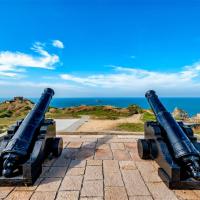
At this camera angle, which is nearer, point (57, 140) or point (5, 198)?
point (5, 198)

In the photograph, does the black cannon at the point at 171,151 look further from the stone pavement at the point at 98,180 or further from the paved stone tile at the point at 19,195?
the paved stone tile at the point at 19,195

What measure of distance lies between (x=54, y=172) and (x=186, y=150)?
7.83 feet

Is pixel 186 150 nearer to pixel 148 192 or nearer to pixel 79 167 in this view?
pixel 148 192

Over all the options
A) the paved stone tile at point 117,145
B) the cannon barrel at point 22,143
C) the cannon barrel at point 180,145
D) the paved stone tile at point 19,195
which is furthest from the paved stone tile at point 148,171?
the cannon barrel at point 22,143

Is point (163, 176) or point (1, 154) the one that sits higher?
point (1, 154)

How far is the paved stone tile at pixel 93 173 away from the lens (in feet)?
13.7

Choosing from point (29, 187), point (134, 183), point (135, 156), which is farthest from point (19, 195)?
point (135, 156)

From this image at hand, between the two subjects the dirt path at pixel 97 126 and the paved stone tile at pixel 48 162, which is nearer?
the paved stone tile at pixel 48 162

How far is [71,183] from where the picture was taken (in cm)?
392

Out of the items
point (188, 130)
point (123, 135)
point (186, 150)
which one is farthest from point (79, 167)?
point (123, 135)

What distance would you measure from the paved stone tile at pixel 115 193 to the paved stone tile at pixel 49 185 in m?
0.81

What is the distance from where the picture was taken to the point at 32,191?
362 centimetres

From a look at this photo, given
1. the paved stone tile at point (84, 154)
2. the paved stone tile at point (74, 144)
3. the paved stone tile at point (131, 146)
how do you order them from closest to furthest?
1. the paved stone tile at point (84, 154)
2. the paved stone tile at point (131, 146)
3. the paved stone tile at point (74, 144)

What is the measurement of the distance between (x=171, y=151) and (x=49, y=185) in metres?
2.19
